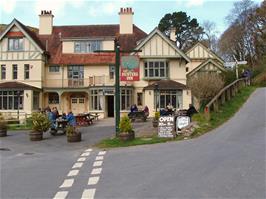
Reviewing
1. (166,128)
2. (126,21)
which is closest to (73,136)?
(166,128)

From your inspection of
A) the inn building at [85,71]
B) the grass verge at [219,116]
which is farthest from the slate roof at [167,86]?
the grass verge at [219,116]

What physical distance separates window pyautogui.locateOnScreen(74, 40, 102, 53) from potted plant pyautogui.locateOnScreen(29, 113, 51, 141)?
22596 millimetres

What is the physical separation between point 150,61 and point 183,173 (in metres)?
31.1

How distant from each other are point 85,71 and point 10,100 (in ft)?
27.0

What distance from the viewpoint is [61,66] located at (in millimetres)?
43281

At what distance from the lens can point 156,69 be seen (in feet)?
134

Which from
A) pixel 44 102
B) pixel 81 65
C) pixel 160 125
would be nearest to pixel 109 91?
pixel 81 65

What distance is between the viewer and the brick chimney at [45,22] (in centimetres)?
4784

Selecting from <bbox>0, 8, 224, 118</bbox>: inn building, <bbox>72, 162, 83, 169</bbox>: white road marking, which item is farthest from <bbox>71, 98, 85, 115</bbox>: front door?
<bbox>72, 162, 83, 169</bbox>: white road marking

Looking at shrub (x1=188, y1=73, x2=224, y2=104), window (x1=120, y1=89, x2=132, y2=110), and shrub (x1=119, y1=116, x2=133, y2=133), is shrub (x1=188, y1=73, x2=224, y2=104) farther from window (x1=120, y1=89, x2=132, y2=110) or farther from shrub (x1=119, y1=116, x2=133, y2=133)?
shrub (x1=119, y1=116, x2=133, y2=133)

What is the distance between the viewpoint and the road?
8596 mm

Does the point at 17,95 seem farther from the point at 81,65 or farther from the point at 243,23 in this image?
the point at 243,23

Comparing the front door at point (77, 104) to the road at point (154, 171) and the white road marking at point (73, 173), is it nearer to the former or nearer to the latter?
the road at point (154, 171)

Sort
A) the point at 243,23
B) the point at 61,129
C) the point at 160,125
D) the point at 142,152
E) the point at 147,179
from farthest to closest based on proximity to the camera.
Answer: the point at 243,23
the point at 61,129
the point at 160,125
the point at 142,152
the point at 147,179
